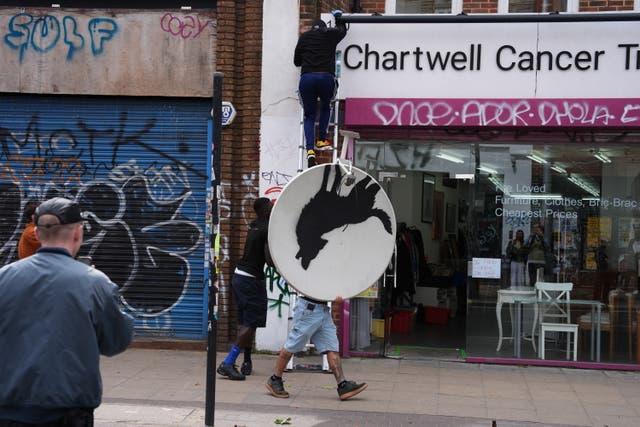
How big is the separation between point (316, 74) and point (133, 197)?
307 cm

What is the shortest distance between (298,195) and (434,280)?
6.58 m

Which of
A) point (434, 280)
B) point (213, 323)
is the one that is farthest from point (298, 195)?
point (434, 280)

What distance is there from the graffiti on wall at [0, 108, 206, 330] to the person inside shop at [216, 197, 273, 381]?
1.92m

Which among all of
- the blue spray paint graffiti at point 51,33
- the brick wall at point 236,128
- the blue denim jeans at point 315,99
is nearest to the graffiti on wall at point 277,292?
the brick wall at point 236,128

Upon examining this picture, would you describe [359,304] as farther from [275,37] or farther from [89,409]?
[89,409]

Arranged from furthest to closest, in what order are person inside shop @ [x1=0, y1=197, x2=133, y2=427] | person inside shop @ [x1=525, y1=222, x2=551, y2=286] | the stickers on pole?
person inside shop @ [x1=525, y1=222, x2=551, y2=286] → the stickers on pole → person inside shop @ [x1=0, y1=197, x2=133, y2=427]

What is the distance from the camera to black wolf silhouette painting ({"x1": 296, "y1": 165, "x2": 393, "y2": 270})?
6.73 m

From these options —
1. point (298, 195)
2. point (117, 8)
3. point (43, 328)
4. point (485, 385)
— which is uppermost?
point (117, 8)

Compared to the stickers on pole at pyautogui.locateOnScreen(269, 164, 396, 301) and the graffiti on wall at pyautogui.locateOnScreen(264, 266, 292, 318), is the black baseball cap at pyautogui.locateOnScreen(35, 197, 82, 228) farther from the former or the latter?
the graffiti on wall at pyautogui.locateOnScreen(264, 266, 292, 318)

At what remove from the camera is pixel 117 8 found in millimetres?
9992

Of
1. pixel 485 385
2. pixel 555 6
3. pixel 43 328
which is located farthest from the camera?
pixel 555 6

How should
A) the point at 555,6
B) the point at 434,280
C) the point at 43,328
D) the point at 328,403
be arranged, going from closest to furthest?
1. the point at 43,328
2. the point at 328,403
3. the point at 555,6
4. the point at 434,280

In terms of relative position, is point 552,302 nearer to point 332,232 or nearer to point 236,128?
point 332,232

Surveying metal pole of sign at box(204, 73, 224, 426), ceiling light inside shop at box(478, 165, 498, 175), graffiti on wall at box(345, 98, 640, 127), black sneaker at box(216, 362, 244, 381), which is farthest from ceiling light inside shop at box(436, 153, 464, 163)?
metal pole of sign at box(204, 73, 224, 426)
